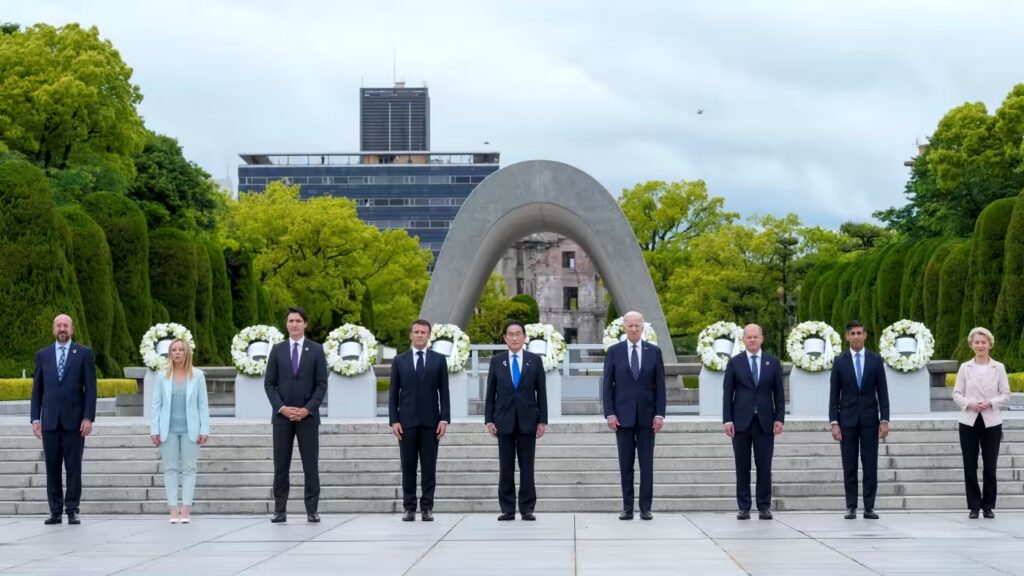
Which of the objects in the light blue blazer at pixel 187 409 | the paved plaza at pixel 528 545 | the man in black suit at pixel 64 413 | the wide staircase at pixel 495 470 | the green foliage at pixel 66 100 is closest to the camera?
the paved plaza at pixel 528 545

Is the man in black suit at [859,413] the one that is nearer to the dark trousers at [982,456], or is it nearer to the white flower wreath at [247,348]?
the dark trousers at [982,456]

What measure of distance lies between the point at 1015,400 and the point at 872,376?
1451 cm

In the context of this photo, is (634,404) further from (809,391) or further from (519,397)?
(809,391)

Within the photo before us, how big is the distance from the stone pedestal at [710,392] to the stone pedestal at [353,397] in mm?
4827

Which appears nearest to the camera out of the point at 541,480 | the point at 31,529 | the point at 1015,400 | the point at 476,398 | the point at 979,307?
the point at 31,529

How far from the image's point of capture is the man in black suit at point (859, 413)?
12.5 m

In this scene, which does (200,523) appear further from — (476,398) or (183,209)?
(183,209)

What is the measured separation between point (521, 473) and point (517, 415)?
1.70 ft

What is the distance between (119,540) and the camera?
11.0 m

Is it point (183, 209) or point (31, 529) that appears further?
point (183, 209)

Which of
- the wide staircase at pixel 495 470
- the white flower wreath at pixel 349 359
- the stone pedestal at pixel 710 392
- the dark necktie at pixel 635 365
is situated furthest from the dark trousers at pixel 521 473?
the stone pedestal at pixel 710 392

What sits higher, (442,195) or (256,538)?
(442,195)

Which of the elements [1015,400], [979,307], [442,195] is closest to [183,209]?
[979,307]

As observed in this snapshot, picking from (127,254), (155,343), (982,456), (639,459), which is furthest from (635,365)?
(127,254)
